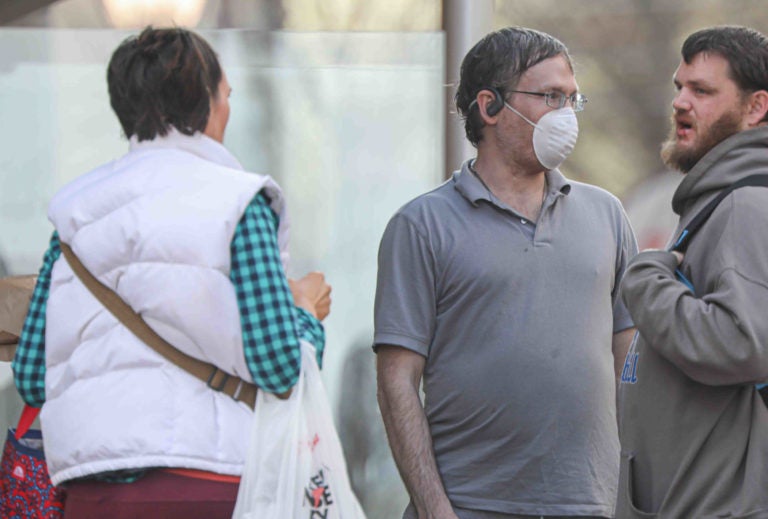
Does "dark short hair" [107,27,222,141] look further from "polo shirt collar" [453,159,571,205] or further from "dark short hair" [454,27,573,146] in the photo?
"dark short hair" [454,27,573,146]

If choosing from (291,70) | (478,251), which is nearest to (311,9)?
(291,70)

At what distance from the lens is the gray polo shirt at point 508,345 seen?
343 cm

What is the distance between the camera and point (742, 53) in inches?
126

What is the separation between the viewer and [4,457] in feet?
11.0

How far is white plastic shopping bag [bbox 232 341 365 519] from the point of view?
2.80 m

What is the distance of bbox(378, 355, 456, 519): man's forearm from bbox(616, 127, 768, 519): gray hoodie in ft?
1.62

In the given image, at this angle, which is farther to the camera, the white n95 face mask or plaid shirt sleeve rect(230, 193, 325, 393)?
the white n95 face mask

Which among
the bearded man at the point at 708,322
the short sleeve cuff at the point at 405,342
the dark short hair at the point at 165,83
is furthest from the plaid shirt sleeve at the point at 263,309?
the bearded man at the point at 708,322

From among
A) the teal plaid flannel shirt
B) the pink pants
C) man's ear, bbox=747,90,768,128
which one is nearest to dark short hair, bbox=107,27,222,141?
the teal plaid flannel shirt

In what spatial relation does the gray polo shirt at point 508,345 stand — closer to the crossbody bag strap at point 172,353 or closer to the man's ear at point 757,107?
the man's ear at point 757,107

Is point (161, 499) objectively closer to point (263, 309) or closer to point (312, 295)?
point (263, 309)

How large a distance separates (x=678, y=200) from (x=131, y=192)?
134cm

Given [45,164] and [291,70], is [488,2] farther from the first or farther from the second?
[45,164]

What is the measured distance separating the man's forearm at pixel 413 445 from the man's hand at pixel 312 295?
0.36m
